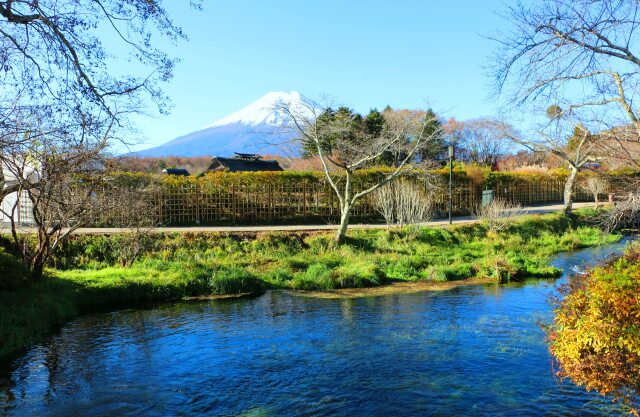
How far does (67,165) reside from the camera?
9.65 metres

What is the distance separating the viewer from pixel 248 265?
1455cm

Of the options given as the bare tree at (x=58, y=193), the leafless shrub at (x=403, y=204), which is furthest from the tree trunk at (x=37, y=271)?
the leafless shrub at (x=403, y=204)

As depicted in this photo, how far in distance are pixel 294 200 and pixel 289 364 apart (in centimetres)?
1409

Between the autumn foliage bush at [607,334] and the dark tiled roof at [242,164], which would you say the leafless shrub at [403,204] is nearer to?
the autumn foliage bush at [607,334]

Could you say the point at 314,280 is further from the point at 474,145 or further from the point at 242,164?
the point at 474,145

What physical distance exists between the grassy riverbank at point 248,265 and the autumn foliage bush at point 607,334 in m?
8.01

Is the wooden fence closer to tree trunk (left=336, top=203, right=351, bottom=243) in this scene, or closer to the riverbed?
tree trunk (left=336, top=203, right=351, bottom=243)

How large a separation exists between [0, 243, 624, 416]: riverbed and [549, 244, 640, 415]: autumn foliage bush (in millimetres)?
1313

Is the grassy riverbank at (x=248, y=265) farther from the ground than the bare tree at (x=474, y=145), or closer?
closer

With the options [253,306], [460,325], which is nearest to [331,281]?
[253,306]

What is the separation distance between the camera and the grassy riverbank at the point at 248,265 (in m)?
10.5

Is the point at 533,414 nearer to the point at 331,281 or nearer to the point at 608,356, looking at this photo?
the point at 608,356

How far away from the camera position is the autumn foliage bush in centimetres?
420

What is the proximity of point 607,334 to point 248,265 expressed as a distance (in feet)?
36.9
